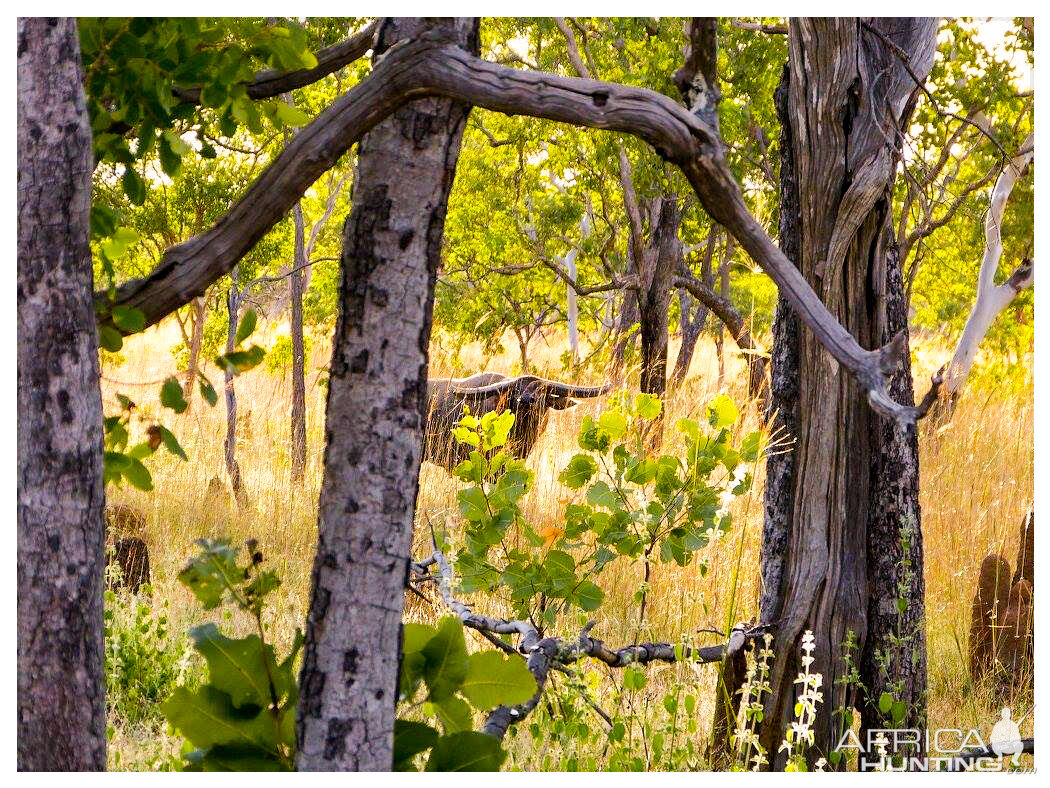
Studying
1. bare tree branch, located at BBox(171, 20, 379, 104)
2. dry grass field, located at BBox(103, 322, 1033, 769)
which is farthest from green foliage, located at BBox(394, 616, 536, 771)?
bare tree branch, located at BBox(171, 20, 379, 104)

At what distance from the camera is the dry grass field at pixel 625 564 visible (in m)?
3.34

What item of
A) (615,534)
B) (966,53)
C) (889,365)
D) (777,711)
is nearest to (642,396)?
(615,534)

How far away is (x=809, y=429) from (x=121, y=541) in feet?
9.96

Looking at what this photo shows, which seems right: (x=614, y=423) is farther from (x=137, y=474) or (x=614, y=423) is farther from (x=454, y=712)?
(x=137, y=474)

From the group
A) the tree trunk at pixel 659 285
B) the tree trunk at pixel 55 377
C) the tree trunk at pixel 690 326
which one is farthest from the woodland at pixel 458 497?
the tree trunk at pixel 690 326

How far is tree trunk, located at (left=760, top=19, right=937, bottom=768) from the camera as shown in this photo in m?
2.41

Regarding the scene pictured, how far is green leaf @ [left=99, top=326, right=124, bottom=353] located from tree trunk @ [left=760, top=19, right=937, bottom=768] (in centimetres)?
158

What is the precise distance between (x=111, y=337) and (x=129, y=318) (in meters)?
0.10

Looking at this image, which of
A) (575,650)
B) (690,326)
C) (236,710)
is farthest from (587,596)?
(690,326)

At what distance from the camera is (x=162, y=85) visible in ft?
6.08

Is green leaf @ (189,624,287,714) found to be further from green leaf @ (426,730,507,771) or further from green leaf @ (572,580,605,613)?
green leaf @ (572,580,605,613)

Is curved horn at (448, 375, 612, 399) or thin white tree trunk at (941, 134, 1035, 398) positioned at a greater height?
thin white tree trunk at (941, 134, 1035, 398)

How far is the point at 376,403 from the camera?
144cm

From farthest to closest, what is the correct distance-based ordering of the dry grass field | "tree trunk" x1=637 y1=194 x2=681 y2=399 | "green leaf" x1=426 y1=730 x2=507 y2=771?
"tree trunk" x1=637 y1=194 x2=681 y2=399 → the dry grass field → "green leaf" x1=426 y1=730 x2=507 y2=771
